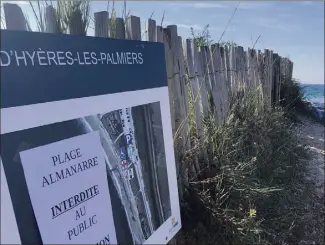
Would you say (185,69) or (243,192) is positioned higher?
(185,69)

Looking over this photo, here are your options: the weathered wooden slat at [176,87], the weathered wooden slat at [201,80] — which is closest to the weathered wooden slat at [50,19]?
the weathered wooden slat at [176,87]

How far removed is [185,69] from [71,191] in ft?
6.55

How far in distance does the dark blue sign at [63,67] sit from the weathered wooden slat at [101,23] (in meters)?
0.31

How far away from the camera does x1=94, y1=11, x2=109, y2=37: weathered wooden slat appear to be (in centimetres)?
200

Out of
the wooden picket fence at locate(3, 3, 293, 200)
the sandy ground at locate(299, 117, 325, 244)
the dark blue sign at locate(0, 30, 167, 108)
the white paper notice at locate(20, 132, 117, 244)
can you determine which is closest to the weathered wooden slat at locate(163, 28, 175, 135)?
the wooden picket fence at locate(3, 3, 293, 200)

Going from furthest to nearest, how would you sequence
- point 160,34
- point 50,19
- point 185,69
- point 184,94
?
point 185,69, point 184,94, point 160,34, point 50,19

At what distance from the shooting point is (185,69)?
123 inches

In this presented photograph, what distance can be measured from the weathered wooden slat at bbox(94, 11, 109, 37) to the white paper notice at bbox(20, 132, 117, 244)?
0.76 metres

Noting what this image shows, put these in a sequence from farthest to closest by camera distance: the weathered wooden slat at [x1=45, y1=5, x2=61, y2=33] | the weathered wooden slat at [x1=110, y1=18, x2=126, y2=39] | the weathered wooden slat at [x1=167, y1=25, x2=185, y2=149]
Result: the weathered wooden slat at [x1=167, y1=25, x2=185, y2=149], the weathered wooden slat at [x1=110, y1=18, x2=126, y2=39], the weathered wooden slat at [x1=45, y1=5, x2=61, y2=33]

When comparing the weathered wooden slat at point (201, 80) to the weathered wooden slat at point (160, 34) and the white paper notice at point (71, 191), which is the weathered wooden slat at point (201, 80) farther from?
the white paper notice at point (71, 191)

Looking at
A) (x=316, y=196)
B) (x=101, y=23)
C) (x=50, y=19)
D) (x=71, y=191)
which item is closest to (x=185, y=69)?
(x=101, y=23)

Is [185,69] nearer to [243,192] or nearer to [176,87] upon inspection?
[176,87]

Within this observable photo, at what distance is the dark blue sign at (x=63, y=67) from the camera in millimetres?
1147

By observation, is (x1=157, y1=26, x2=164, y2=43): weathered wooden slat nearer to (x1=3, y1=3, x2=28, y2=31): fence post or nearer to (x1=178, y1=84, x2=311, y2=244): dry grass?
(x1=178, y1=84, x2=311, y2=244): dry grass
